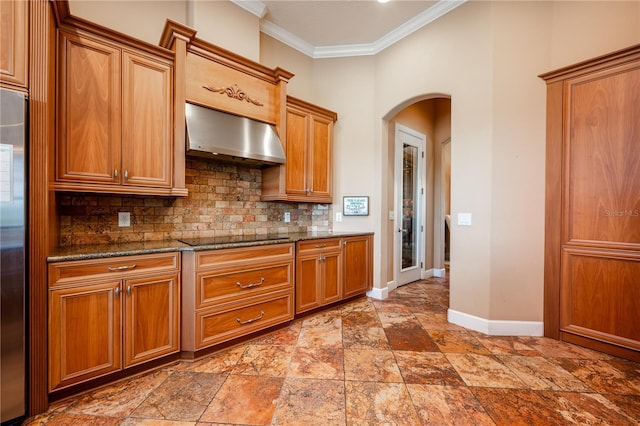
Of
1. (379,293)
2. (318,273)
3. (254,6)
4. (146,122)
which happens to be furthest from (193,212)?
(379,293)

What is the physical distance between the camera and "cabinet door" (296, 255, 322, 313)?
114 inches

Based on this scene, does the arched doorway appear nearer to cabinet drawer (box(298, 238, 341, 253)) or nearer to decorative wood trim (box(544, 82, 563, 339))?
cabinet drawer (box(298, 238, 341, 253))

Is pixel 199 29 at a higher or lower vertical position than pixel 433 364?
higher

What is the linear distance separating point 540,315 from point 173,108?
3.85m

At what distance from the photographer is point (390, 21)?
3.30 meters

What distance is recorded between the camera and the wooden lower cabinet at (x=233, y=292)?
2.12m

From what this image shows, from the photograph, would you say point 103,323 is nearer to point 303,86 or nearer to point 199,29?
point 199,29

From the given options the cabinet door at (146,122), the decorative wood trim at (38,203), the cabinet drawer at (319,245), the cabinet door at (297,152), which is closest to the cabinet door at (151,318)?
the decorative wood trim at (38,203)

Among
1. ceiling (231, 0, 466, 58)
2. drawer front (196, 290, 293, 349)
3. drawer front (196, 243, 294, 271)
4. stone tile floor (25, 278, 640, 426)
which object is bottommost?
stone tile floor (25, 278, 640, 426)

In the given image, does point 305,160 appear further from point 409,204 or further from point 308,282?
point 409,204

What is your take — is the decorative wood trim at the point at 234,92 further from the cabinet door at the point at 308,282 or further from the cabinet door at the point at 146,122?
the cabinet door at the point at 308,282

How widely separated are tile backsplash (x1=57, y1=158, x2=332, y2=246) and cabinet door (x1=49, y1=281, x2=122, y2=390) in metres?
0.67

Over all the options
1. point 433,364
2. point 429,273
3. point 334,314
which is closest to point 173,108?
point 334,314

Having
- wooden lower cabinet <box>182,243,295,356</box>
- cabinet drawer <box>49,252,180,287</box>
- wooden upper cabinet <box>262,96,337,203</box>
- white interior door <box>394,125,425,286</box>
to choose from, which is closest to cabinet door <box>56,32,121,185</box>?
cabinet drawer <box>49,252,180,287</box>
